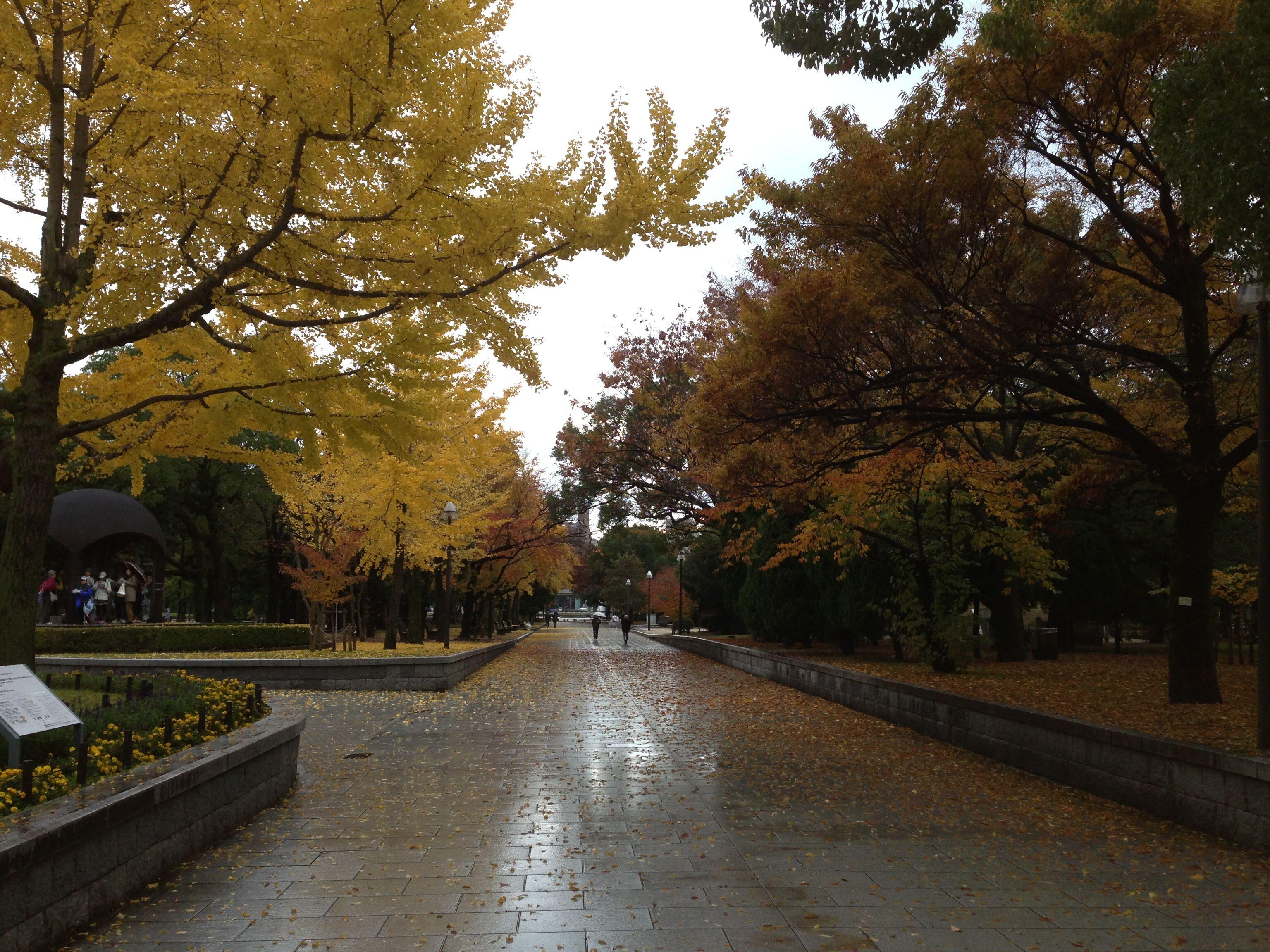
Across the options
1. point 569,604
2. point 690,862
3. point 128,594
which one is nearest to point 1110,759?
point 690,862

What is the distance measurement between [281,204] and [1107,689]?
41.3ft

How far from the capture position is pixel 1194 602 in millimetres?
10891

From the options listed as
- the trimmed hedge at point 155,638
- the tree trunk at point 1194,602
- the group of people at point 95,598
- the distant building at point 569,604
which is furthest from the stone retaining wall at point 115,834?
the distant building at point 569,604

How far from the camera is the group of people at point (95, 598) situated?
2489 centimetres

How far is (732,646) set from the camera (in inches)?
1066

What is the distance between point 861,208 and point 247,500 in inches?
1425

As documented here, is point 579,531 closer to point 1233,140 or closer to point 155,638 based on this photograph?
point 155,638

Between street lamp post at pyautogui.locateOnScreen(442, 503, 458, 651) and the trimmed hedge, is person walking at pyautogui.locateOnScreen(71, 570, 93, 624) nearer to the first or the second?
the trimmed hedge

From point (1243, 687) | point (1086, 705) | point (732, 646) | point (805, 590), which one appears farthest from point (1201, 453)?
point (732, 646)

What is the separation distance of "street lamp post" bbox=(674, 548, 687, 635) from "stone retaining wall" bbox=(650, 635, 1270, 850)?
27.6 meters

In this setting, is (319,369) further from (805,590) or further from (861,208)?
(805,590)

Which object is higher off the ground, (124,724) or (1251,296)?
(1251,296)

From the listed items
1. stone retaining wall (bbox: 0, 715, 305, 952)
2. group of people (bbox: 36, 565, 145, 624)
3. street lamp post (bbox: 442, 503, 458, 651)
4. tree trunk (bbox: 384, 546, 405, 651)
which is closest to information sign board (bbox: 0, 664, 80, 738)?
stone retaining wall (bbox: 0, 715, 305, 952)

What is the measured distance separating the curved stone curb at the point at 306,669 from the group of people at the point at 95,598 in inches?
333
